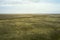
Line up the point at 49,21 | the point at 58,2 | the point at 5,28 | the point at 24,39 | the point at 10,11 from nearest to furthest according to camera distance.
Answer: the point at 24,39, the point at 5,28, the point at 49,21, the point at 10,11, the point at 58,2

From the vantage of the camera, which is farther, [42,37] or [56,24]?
[56,24]

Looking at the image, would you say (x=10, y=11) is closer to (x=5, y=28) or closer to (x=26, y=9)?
(x=26, y=9)

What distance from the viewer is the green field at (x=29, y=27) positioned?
3.63 feet

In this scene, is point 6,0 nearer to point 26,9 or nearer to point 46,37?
point 26,9

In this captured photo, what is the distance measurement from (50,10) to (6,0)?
1.98 feet

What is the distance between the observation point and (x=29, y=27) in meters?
1.21

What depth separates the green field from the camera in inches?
43.5

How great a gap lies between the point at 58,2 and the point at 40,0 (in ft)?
0.79

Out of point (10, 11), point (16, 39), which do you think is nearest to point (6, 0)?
point (10, 11)

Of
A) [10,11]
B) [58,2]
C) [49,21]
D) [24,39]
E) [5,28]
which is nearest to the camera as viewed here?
[24,39]

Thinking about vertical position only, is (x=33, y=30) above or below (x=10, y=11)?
below

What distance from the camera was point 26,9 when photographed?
1.47 meters

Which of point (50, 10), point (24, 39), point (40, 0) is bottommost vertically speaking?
point (24, 39)

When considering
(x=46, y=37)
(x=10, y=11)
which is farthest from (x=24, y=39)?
(x=10, y=11)
